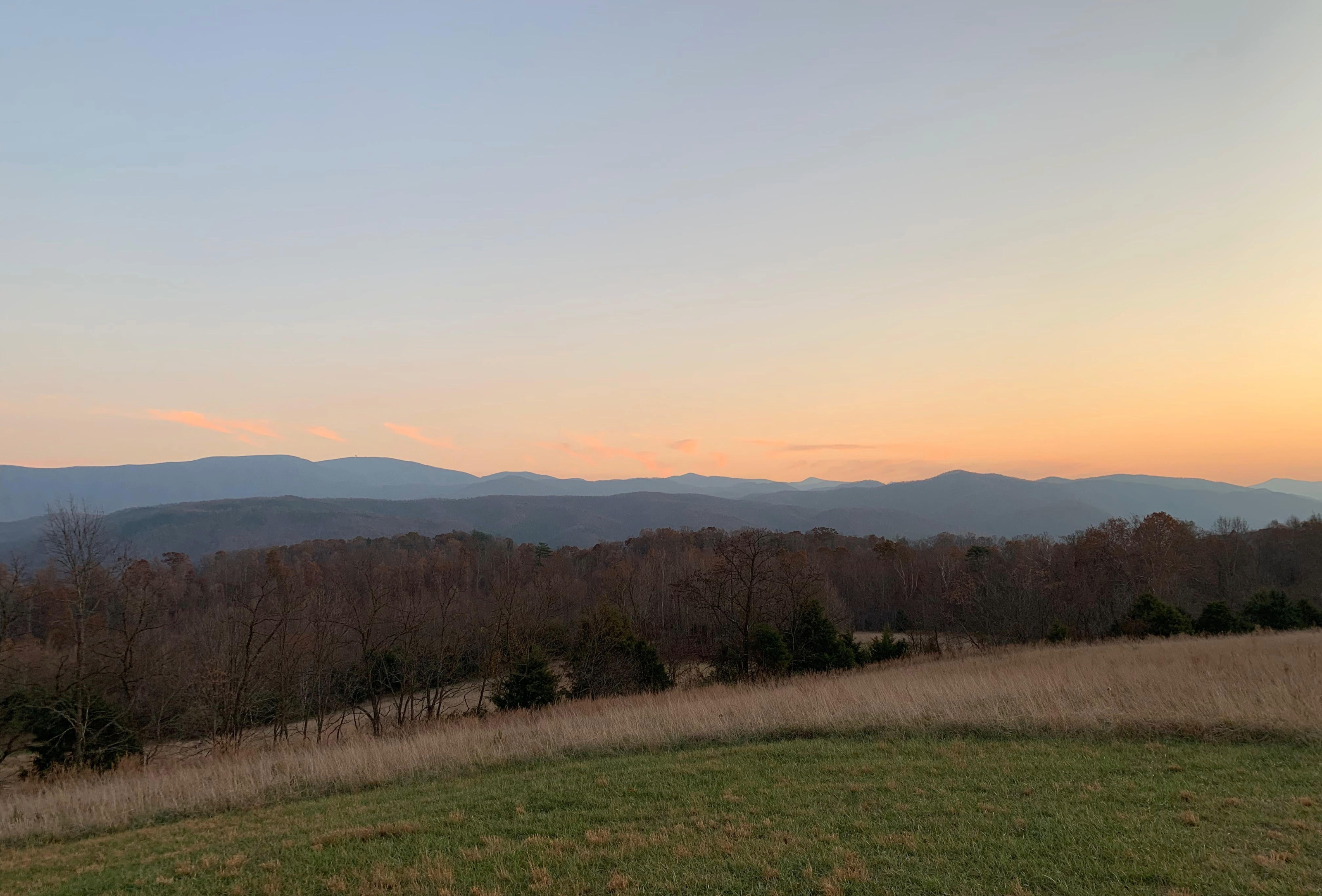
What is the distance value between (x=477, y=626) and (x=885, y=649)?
78.3 ft

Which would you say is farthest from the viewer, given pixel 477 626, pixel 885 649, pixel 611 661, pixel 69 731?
pixel 477 626

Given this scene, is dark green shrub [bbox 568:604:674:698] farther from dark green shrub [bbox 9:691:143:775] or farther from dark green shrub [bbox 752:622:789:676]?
dark green shrub [bbox 9:691:143:775]

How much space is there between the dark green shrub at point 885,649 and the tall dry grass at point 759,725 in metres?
15.7

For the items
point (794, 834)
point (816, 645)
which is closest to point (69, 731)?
Result: point (794, 834)

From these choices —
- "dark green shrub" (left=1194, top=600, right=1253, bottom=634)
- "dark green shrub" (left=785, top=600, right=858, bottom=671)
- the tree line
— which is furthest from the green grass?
"dark green shrub" (left=1194, top=600, right=1253, bottom=634)

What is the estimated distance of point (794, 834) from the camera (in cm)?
723

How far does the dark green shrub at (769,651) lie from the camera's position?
29469 mm

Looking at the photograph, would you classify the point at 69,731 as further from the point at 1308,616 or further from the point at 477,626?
the point at 1308,616

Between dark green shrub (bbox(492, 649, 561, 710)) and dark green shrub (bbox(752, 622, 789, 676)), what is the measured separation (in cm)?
946

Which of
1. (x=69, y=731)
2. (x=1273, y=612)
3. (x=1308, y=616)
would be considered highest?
(x=1273, y=612)

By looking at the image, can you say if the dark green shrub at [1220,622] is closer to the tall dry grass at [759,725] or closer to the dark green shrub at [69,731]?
the tall dry grass at [759,725]

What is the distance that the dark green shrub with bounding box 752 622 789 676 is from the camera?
2947 cm

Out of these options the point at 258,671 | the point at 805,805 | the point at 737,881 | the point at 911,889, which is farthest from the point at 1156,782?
the point at 258,671

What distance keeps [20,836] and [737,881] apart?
12269 mm
